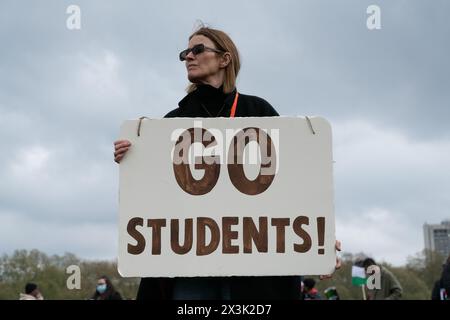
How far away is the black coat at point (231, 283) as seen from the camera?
3.39m

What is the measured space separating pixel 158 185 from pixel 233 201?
355 millimetres

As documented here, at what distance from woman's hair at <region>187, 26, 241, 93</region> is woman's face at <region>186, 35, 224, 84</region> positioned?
0.10 feet

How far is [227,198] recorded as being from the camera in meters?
3.28

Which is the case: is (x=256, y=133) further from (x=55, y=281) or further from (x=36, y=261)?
(x=36, y=261)

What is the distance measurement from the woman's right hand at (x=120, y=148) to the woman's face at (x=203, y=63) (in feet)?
2.03

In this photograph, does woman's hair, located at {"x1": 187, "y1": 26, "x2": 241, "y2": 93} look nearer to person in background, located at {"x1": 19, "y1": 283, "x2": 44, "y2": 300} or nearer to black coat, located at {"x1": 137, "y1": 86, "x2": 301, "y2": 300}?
black coat, located at {"x1": 137, "y1": 86, "x2": 301, "y2": 300}

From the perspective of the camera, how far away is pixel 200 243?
3227mm

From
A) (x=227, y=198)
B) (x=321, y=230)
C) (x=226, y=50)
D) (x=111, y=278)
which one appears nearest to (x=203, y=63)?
(x=226, y=50)

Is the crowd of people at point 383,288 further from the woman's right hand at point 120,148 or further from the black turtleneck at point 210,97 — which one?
the woman's right hand at point 120,148

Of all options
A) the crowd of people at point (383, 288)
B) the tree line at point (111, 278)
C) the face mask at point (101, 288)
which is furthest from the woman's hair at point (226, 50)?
the tree line at point (111, 278)

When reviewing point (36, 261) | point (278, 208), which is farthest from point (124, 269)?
point (36, 261)

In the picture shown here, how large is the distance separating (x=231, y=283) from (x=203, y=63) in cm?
117

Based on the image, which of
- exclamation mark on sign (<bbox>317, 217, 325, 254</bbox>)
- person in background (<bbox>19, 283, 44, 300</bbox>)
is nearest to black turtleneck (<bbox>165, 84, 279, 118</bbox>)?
exclamation mark on sign (<bbox>317, 217, 325, 254</bbox>)

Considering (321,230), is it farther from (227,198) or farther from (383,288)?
(383,288)
